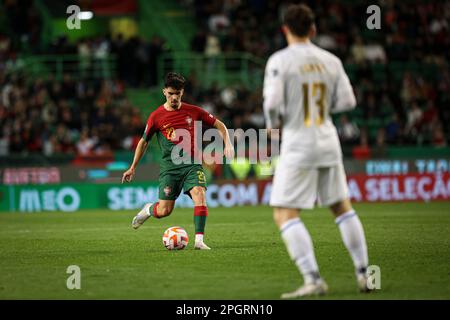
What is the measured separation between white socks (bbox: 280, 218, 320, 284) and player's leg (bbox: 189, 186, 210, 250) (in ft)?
14.5

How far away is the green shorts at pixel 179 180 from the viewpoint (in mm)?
12664

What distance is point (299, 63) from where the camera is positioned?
26.4 feet

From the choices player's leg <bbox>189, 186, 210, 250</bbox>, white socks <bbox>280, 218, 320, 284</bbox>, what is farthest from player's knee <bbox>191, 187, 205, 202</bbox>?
white socks <bbox>280, 218, 320, 284</bbox>

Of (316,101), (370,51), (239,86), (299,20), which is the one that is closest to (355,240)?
(316,101)

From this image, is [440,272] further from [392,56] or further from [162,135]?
[392,56]

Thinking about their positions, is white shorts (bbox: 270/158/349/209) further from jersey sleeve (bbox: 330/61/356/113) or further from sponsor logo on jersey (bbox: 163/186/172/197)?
sponsor logo on jersey (bbox: 163/186/172/197)

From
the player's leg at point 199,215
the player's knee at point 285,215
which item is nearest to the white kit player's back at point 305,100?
the player's knee at point 285,215

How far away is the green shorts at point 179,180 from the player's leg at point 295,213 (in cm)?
461

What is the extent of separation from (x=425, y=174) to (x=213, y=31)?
9659 mm

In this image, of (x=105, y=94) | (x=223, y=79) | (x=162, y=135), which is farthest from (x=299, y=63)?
(x=223, y=79)

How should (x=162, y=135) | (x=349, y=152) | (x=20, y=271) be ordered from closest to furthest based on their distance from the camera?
(x=20, y=271) → (x=162, y=135) → (x=349, y=152)

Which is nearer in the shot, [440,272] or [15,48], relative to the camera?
[440,272]

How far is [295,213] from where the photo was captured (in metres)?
8.11

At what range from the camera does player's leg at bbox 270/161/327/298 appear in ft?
26.1
